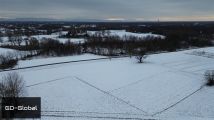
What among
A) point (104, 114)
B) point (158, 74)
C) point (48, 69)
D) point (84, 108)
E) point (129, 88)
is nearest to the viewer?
point (104, 114)

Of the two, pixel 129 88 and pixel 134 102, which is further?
pixel 129 88

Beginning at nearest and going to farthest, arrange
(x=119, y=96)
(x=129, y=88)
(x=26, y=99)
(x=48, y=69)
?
(x=26, y=99) → (x=119, y=96) → (x=129, y=88) → (x=48, y=69)

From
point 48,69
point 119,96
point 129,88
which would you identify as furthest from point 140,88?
point 48,69

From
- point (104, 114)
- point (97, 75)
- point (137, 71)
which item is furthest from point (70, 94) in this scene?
point (137, 71)

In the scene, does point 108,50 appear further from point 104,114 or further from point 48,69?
point 104,114

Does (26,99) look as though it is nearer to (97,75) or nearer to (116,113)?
(116,113)

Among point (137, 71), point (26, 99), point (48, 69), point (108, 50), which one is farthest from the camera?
point (108, 50)
